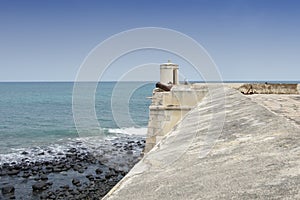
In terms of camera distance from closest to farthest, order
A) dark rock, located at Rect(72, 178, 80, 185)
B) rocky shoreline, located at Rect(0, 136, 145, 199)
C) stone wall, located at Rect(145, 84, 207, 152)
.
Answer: stone wall, located at Rect(145, 84, 207, 152), rocky shoreline, located at Rect(0, 136, 145, 199), dark rock, located at Rect(72, 178, 80, 185)

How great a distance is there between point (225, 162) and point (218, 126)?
1472 mm

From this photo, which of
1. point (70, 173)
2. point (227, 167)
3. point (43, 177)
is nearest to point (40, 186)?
point (43, 177)

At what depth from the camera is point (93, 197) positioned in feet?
52.7

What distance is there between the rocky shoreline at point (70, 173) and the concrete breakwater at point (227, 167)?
1377cm

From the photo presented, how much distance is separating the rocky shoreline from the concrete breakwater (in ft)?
45.2

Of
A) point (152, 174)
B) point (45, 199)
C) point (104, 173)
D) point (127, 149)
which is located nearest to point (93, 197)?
point (45, 199)

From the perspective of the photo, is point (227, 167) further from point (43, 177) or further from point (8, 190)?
point (43, 177)

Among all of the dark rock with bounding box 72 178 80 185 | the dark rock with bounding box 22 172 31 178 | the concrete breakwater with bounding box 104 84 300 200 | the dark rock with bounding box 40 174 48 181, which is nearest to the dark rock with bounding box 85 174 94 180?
the dark rock with bounding box 72 178 80 185

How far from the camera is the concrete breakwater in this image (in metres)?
1.77

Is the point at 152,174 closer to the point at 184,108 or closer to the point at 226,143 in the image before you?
the point at 226,143

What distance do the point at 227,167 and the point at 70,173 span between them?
19.2 m

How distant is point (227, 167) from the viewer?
7.25 ft

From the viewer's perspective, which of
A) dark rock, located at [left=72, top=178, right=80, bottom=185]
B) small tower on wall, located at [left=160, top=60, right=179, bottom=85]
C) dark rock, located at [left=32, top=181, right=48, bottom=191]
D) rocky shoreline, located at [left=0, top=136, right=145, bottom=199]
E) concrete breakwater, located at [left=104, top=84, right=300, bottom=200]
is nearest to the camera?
concrete breakwater, located at [left=104, top=84, right=300, bottom=200]

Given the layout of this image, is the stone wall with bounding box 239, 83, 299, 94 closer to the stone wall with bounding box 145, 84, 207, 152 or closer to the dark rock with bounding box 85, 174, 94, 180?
the stone wall with bounding box 145, 84, 207, 152
